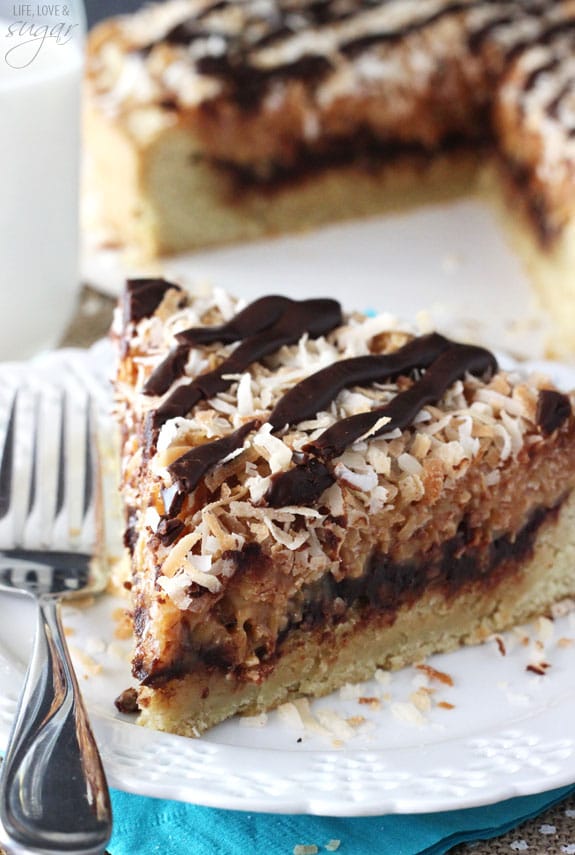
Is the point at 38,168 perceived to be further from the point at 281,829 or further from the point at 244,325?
the point at 281,829

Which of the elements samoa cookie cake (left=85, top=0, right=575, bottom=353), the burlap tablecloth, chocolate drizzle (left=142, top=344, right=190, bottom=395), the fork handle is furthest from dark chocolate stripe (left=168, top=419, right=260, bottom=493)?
samoa cookie cake (left=85, top=0, right=575, bottom=353)

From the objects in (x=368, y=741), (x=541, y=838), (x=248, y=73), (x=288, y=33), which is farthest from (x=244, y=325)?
(x=288, y=33)

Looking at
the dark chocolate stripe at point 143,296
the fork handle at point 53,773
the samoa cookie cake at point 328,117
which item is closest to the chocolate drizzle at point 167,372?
the dark chocolate stripe at point 143,296

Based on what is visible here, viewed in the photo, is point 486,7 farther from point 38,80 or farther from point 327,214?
point 38,80

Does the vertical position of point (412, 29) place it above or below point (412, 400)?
above

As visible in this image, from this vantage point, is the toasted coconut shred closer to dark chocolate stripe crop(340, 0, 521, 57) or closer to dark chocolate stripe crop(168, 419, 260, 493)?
dark chocolate stripe crop(168, 419, 260, 493)

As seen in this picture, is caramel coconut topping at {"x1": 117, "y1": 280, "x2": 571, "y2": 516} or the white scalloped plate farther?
caramel coconut topping at {"x1": 117, "y1": 280, "x2": 571, "y2": 516}
